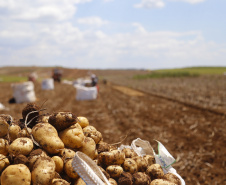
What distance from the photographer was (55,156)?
7.93 ft

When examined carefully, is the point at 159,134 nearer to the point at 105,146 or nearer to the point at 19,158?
the point at 105,146

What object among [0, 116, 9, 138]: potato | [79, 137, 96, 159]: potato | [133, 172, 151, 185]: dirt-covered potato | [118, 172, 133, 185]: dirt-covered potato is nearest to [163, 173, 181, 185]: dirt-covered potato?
[133, 172, 151, 185]: dirt-covered potato

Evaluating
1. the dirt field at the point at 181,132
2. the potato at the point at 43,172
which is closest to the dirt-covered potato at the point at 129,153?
the dirt field at the point at 181,132

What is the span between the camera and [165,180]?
98.0 inches

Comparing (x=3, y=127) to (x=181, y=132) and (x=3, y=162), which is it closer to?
(x=3, y=162)

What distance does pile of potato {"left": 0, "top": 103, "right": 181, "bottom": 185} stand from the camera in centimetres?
214

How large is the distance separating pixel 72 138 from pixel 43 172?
55 centimetres

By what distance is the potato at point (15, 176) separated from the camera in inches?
80.7

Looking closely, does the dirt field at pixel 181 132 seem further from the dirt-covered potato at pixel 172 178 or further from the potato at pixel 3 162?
the potato at pixel 3 162

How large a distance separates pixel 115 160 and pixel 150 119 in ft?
23.4

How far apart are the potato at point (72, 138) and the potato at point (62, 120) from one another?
0.07 metres

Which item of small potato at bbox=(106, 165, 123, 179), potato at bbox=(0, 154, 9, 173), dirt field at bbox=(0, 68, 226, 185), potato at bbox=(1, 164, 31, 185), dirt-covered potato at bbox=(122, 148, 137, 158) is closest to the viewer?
potato at bbox=(1, 164, 31, 185)

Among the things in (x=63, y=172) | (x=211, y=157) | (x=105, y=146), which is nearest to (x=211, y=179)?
(x=211, y=157)

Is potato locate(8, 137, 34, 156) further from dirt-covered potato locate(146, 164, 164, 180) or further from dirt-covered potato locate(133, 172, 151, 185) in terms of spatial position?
dirt-covered potato locate(146, 164, 164, 180)
